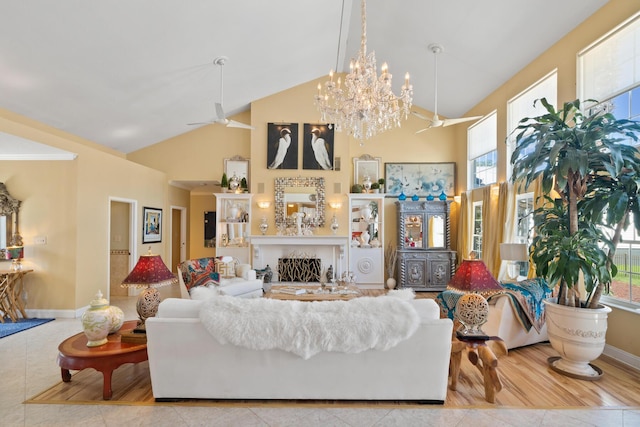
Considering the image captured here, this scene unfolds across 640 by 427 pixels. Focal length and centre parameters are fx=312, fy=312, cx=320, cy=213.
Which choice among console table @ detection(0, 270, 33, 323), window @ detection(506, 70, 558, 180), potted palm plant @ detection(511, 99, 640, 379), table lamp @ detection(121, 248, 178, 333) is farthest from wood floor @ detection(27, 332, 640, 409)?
window @ detection(506, 70, 558, 180)

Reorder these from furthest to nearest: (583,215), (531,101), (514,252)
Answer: (531,101)
(514,252)
(583,215)

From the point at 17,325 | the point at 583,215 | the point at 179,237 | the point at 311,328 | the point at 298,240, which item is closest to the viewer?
the point at 311,328

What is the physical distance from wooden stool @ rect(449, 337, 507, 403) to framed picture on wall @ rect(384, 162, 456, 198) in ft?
15.5

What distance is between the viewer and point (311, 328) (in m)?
2.24

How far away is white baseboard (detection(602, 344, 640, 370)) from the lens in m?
3.09

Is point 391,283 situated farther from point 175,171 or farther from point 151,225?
point 175,171

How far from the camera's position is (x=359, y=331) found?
2.24 meters

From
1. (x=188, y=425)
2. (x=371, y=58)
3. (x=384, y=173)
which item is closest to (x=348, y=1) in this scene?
(x=371, y=58)

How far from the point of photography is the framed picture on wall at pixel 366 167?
7145 millimetres

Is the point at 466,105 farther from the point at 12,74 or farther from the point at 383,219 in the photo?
the point at 12,74

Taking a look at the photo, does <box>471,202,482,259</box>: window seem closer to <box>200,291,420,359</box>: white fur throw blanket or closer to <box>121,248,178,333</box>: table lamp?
<box>200,291,420,359</box>: white fur throw blanket

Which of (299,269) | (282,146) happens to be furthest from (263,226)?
(282,146)

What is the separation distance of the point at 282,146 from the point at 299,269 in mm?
2693

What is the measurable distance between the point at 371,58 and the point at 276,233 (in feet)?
13.7
